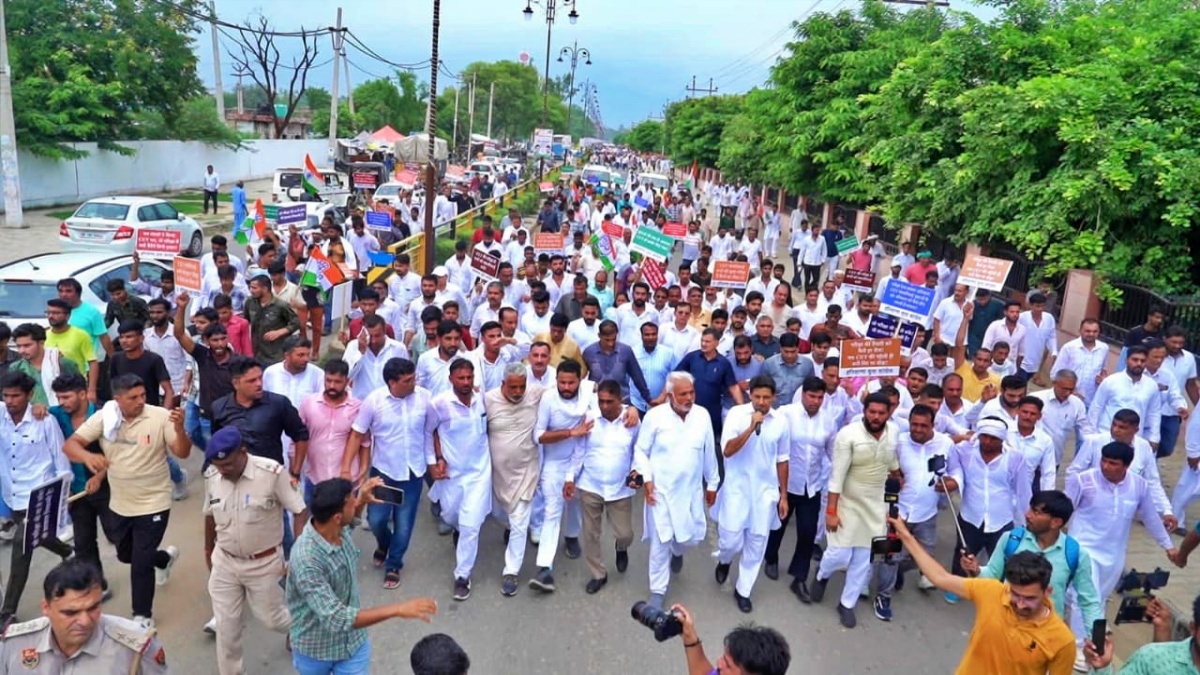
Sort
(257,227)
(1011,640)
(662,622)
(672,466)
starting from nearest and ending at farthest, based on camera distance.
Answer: (662,622)
(1011,640)
(672,466)
(257,227)

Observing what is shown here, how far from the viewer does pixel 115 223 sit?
55.7 ft

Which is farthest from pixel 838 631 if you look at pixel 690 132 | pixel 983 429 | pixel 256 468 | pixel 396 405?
pixel 690 132

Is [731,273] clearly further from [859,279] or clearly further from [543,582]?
[543,582]

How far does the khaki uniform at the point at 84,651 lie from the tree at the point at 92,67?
2630cm

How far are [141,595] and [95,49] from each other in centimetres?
2796

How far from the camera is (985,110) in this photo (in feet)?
43.8

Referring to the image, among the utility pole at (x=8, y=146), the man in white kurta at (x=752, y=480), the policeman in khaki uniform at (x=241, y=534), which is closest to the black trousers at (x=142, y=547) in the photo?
the policeman in khaki uniform at (x=241, y=534)

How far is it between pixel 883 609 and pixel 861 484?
38.8 inches

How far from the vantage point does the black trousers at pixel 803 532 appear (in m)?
6.14

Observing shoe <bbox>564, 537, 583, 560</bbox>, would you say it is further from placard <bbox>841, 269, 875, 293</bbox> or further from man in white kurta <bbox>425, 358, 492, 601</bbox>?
placard <bbox>841, 269, 875, 293</bbox>

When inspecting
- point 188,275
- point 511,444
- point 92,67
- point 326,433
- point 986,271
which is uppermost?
point 92,67

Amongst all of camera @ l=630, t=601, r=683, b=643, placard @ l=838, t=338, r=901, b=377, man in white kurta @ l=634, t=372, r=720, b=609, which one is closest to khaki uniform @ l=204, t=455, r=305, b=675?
camera @ l=630, t=601, r=683, b=643

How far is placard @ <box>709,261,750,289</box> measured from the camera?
1059cm

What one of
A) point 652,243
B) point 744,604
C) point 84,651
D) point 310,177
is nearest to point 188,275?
point 652,243
